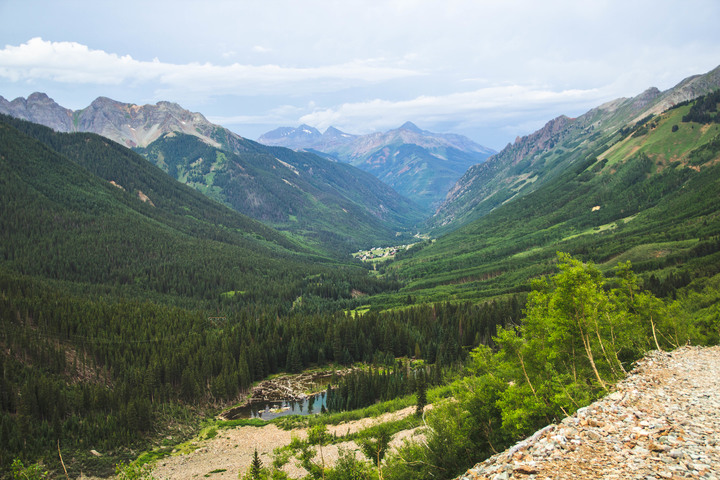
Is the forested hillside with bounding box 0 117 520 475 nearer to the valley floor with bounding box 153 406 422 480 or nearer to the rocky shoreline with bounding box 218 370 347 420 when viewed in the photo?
the rocky shoreline with bounding box 218 370 347 420

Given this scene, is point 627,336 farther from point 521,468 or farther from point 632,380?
point 521,468

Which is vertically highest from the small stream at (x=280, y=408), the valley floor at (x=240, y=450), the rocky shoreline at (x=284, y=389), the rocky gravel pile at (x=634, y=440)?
the rocky gravel pile at (x=634, y=440)

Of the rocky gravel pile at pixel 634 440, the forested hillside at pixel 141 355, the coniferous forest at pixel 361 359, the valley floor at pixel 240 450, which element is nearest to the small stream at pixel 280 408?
the coniferous forest at pixel 361 359

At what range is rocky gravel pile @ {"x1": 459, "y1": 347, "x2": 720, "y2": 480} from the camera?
2192cm

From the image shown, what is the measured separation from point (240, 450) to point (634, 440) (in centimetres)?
8760

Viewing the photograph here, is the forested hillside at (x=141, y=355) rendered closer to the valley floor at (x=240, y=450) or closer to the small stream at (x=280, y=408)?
the small stream at (x=280, y=408)

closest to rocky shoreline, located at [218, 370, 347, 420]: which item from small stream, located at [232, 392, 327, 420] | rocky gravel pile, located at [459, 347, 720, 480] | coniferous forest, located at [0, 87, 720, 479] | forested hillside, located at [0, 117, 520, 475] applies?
small stream, located at [232, 392, 327, 420]

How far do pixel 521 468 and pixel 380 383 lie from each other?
107 m

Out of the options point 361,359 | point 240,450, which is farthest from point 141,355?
point 361,359

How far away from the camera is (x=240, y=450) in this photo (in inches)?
3607

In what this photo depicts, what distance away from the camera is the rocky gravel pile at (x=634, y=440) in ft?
71.9

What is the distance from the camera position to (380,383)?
414ft

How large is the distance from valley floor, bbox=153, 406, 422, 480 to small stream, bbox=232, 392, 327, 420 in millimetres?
15279

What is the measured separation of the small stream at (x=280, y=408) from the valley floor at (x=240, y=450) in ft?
50.1
